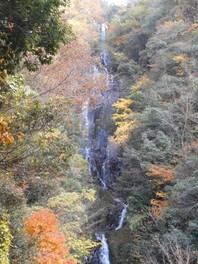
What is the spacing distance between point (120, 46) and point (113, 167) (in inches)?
648

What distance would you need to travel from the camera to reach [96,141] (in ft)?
78.0

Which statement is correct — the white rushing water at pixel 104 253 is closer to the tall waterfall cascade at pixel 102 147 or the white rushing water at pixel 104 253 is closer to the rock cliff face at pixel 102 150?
the tall waterfall cascade at pixel 102 147

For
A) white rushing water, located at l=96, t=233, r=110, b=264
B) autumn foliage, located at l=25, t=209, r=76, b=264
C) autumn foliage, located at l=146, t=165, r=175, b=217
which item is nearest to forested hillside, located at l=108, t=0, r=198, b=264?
autumn foliage, located at l=146, t=165, r=175, b=217

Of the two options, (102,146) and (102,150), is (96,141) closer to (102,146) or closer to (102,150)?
(102,146)

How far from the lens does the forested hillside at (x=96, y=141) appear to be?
571 cm

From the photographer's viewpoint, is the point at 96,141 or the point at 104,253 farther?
the point at 96,141

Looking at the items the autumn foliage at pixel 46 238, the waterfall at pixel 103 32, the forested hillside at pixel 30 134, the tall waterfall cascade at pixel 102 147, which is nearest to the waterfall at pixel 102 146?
the tall waterfall cascade at pixel 102 147

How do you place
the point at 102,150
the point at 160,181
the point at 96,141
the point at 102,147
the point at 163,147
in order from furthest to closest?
1. the point at 96,141
2. the point at 102,147
3. the point at 102,150
4. the point at 163,147
5. the point at 160,181

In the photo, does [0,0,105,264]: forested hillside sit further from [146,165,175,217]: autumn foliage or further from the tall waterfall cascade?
the tall waterfall cascade

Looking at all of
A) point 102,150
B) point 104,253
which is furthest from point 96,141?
point 104,253

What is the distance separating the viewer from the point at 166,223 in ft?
40.3

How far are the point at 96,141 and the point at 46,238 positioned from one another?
1605cm

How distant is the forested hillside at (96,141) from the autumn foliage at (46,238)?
0.10 feet

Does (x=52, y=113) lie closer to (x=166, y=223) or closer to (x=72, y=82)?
(x=166, y=223)
